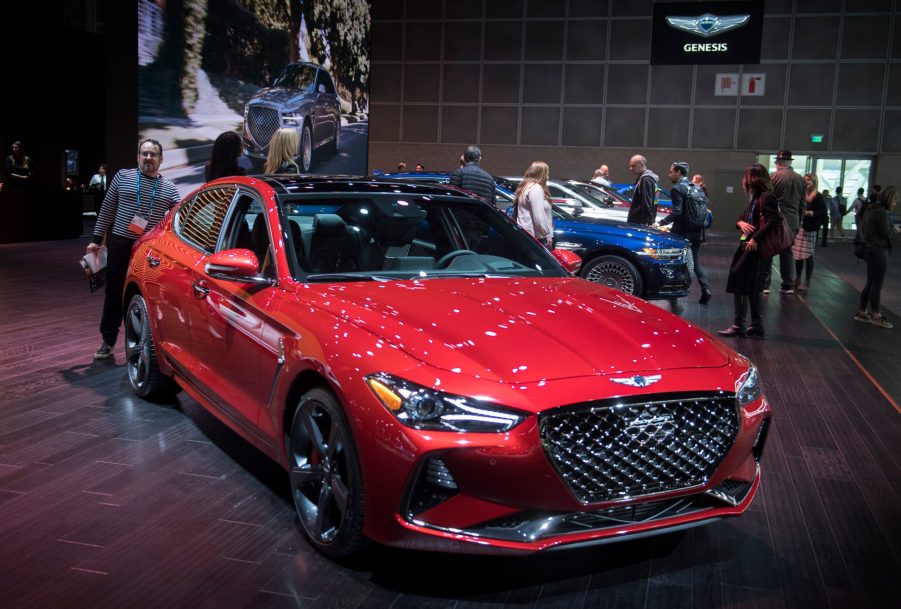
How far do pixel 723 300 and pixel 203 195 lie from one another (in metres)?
8.14

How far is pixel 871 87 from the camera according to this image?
24.2m

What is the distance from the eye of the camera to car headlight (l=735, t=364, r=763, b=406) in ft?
10.6

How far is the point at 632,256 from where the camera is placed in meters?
9.59

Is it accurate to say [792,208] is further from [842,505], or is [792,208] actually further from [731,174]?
[731,174]

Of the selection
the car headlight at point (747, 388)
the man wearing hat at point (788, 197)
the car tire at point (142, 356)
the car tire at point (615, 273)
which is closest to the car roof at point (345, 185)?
the car tire at point (142, 356)

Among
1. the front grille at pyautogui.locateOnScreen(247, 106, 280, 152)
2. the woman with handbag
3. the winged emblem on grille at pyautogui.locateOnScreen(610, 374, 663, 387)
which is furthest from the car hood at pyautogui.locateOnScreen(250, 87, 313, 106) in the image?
the winged emblem on grille at pyautogui.locateOnScreen(610, 374, 663, 387)

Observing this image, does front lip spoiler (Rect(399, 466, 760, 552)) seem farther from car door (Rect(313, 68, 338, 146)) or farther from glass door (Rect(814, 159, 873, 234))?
glass door (Rect(814, 159, 873, 234))

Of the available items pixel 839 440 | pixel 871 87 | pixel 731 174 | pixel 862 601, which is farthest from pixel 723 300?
pixel 871 87

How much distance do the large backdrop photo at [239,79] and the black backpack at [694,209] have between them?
7665 mm

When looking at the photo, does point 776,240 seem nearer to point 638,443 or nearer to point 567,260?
point 567,260

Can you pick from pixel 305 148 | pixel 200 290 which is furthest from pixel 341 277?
pixel 305 148

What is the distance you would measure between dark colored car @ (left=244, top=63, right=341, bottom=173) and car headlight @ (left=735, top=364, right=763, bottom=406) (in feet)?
42.4

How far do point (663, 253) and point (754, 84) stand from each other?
17.4 metres

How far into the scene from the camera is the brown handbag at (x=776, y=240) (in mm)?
8039
